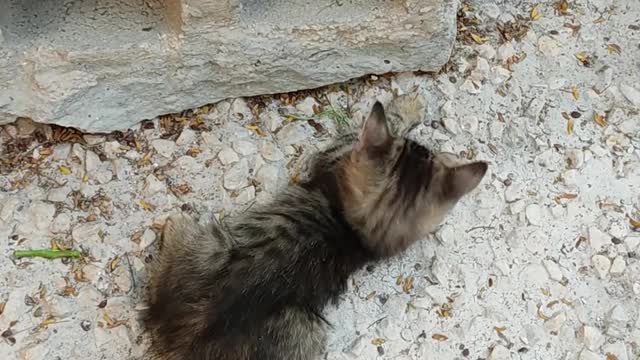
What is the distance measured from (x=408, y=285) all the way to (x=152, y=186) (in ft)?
2.14

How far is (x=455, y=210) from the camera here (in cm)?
226

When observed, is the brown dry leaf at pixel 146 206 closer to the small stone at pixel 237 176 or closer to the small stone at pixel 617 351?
the small stone at pixel 237 176

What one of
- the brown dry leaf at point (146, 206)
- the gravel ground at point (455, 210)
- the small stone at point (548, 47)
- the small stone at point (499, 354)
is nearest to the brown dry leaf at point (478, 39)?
the gravel ground at point (455, 210)

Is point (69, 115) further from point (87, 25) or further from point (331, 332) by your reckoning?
point (331, 332)

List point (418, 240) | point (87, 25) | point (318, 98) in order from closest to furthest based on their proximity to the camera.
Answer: point (87, 25)
point (418, 240)
point (318, 98)

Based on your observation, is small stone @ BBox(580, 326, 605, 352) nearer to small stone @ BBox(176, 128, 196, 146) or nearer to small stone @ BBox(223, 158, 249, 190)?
small stone @ BBox(223, 158, 249, 190)

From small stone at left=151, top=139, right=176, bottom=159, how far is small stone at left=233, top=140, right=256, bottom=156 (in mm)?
153

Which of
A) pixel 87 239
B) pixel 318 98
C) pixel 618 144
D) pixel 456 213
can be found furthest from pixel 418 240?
pixel 87 239

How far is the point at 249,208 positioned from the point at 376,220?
0.34 metres

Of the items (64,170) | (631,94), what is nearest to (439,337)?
(631,94)

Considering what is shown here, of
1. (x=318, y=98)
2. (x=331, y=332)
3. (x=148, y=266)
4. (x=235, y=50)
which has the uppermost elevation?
(x=235, y=50)

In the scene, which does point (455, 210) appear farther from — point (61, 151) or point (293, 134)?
point (61, 151)

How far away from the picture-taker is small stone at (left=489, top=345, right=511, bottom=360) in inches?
83.4

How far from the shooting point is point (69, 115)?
6.94 ft
